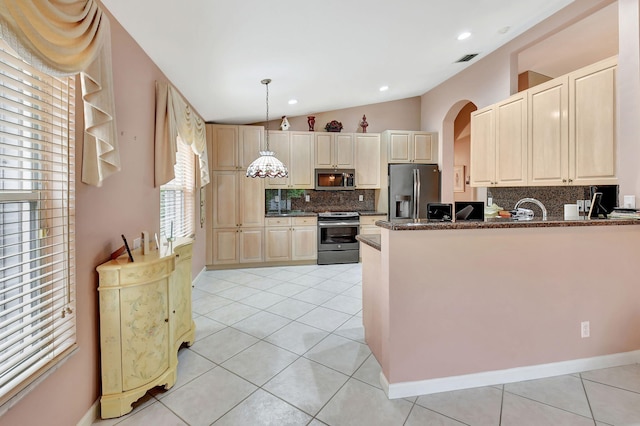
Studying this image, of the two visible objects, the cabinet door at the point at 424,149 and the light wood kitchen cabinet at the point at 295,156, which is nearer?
the light wood kitchen cabinet at the point at 295,156

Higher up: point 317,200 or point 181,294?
point 317,200

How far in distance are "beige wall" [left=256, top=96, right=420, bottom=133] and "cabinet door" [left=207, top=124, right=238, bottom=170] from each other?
128 centimetres

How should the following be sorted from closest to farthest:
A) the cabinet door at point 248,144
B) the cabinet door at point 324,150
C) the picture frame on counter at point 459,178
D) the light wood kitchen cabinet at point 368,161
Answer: the cabinet door at point 248,144 < the cabinet door at point 324,150 < the light wood kitchen cabinet at point 368,161 < the picture frame on counter at point 459,178

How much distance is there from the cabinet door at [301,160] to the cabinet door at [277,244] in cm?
87

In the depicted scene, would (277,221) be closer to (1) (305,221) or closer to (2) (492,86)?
(1) (305,221)

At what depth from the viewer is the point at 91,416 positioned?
65.1 inches

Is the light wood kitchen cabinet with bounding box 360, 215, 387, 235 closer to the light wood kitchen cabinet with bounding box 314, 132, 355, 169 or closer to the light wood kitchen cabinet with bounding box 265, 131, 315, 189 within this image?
the light wood kitchen cabinet with bounding box 314, 132, 355, 169

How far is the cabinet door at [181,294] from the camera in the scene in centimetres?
222

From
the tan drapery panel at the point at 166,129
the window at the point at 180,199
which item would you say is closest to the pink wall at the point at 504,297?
the tan drapery panel at the point at 166,129

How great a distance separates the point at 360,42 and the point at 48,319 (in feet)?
10.8

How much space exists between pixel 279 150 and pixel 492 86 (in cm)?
341

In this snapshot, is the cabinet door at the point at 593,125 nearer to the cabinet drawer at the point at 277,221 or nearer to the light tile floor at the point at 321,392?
the light tile floor at the point at 321,392

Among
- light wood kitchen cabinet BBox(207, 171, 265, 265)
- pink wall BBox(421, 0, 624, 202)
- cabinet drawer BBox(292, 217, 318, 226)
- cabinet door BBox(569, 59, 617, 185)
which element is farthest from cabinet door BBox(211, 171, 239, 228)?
cabinet door BBox(569, 59, 617, 185)

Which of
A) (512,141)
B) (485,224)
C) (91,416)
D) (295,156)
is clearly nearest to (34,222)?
(91,416)
